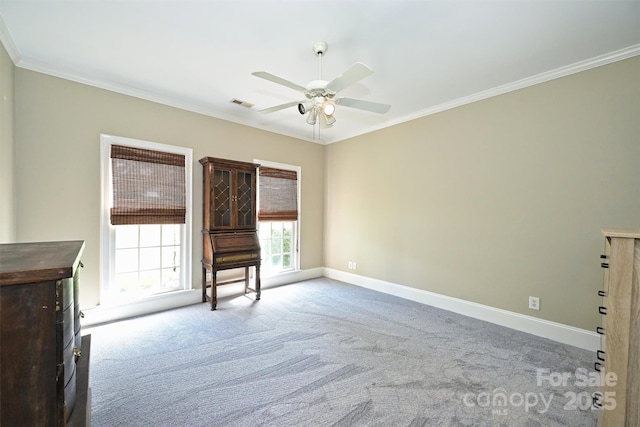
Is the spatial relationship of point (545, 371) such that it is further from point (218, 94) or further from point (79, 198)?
point (79, 198)

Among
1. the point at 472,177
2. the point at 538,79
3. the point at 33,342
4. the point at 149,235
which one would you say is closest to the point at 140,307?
the point at 149,235

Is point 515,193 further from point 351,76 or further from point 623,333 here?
point 351,76

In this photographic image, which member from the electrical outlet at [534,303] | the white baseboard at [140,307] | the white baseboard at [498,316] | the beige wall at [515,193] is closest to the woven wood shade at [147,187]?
the white baseboard at [140,307]

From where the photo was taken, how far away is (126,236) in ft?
10.6

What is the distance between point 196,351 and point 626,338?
10.0 feet

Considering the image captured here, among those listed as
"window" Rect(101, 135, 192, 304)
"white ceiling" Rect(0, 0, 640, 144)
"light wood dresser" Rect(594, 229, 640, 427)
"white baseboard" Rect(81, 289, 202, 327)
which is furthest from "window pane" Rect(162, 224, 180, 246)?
"light wood dresser" Rect(594, 229, 640, 427)

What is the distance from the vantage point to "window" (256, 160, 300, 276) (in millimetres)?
4418

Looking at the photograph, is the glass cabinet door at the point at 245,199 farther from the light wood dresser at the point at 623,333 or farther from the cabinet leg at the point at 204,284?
the light wood dresser at the point at 623,333

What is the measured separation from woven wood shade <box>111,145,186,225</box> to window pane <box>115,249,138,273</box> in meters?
0.38

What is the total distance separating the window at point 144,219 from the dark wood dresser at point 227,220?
251 mm

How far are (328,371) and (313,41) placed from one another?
2784 millimetres

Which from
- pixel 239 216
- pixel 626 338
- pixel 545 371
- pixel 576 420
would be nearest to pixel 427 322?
pixel 545 371

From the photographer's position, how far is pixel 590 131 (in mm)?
2523

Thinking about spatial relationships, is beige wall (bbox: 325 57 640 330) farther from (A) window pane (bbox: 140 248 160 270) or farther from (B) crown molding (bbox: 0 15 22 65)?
(B) crown molding (bbox: 0 15 22 65)
